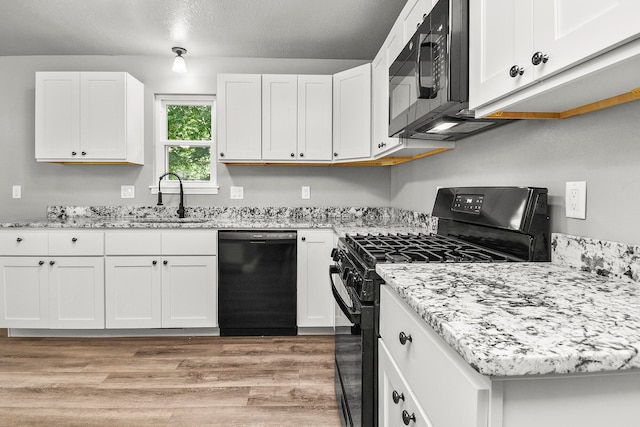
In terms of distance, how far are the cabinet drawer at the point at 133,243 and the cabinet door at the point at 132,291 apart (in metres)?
0.04

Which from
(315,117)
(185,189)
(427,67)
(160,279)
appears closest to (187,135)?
(185,189)

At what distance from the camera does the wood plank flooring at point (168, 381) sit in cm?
187

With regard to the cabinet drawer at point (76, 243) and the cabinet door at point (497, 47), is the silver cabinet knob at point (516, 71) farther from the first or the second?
the cabinet drawer at point (76, 243)

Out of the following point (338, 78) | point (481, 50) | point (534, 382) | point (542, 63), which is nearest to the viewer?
point (534, 382)

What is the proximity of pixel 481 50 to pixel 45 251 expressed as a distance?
3.10 meters

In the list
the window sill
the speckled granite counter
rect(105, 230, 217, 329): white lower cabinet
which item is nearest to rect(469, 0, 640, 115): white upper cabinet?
the speckled granite counter

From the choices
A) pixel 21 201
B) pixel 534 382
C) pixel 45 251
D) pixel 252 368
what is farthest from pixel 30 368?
pixel 534 382

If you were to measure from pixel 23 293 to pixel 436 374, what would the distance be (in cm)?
322

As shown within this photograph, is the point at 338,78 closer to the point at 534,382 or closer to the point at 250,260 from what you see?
the point at 250,260

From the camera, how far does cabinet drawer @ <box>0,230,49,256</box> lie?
2807 mm

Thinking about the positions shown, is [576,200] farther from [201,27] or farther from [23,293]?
[23,293]

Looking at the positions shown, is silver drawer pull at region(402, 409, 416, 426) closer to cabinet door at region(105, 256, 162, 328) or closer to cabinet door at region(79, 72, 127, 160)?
cabinet door at region(105, 256, 162, 328)

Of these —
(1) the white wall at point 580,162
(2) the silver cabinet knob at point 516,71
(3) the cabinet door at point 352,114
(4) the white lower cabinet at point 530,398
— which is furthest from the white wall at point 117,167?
(4) the white lower cabinet at point 530,398

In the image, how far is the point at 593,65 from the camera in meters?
0.79
